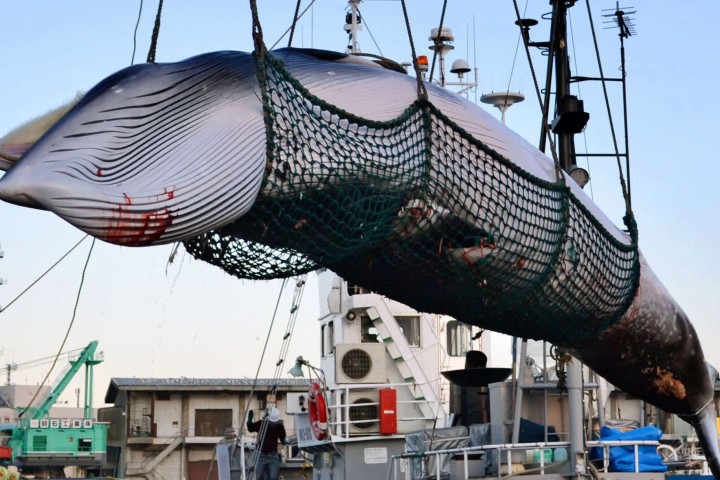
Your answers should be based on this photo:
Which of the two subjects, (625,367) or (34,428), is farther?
(34,428)

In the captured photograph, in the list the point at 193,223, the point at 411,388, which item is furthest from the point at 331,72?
the point at 411,388

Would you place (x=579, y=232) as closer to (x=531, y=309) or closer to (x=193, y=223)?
(x=531, y=309)

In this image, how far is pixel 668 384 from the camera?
255 inches

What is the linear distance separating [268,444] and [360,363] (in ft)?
7.55

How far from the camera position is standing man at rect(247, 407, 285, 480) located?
18266mm

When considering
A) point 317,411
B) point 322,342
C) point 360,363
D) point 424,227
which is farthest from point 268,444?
point 424,227

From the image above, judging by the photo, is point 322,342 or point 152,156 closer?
point 152,156

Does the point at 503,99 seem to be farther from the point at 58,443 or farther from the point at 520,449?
the point at 58,443

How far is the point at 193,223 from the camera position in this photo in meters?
4.21

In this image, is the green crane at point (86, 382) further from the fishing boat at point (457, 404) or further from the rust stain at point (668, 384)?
the rust stain at point (668, 384)

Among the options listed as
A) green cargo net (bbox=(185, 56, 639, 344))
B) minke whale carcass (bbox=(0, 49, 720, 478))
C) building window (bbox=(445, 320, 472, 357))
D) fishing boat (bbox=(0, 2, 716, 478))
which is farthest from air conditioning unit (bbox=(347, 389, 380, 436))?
green cargo net (bbox=(185, 56, 639, 344))

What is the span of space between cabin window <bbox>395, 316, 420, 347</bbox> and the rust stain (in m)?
16.6

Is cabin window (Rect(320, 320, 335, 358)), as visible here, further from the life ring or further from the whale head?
the whale head

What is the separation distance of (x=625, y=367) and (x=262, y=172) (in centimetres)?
269
